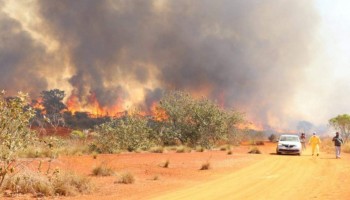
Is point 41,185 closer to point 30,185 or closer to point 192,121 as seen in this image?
point 30,185

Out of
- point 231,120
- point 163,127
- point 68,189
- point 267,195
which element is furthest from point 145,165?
point 231,120

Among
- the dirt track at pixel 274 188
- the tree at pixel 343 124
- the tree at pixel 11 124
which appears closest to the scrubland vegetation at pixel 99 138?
the tree at pixel 11 124

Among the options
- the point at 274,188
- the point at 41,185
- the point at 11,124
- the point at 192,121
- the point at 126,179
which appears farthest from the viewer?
the point at 192,121

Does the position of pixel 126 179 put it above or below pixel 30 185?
above

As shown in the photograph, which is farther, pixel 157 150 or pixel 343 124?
pixel 343 124

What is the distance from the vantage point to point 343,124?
8731 cm

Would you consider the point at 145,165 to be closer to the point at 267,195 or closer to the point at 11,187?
the point at 11,187

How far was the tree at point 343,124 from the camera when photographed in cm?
8512

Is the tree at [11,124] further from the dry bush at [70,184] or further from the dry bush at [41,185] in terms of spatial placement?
the dry bush at [70,184]

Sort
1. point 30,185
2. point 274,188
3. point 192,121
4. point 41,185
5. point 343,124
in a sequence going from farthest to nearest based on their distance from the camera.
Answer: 1. point 343,124
2. point 192,121
3. point 274,188
4. point 30,185
5. point 41,185

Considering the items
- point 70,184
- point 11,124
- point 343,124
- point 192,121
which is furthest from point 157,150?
point 343,124

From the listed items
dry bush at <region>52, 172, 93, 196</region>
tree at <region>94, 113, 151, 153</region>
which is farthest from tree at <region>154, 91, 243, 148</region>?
dry bush at <region>52, 172, 93, 196</region>

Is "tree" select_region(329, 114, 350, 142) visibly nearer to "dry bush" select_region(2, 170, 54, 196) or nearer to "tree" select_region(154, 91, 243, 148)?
"tree" select_region(154, 91, 243, 148)

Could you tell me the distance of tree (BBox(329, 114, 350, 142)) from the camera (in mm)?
85125
